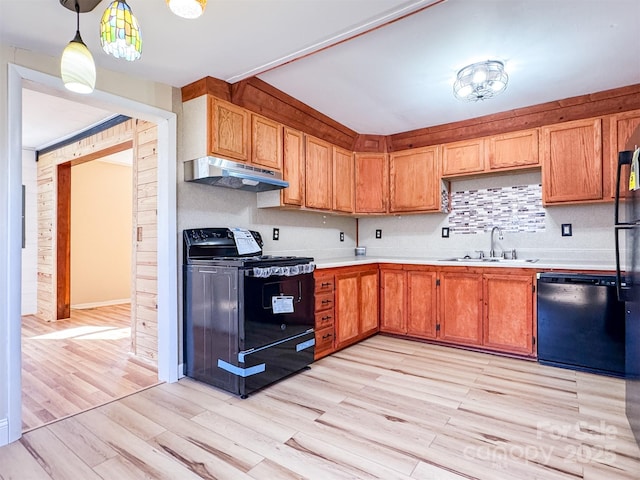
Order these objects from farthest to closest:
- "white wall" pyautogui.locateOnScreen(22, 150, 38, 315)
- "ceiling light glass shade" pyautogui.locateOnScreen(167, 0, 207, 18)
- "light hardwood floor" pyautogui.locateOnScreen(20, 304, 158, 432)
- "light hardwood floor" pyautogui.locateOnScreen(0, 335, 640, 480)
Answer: "white wall" pyautogui.locateOnScreen(22, 150, 38, 315)
"light hardwood floor" pyautogui.locateOnScreen(20, 304, 158, 432)
"light hardwood floor" pyautogui.locateOnScreen(0, 335, 640, 480)
"ceiling light glass shade" pyautogui.locateOnScreen(167, 0, 207, 18)

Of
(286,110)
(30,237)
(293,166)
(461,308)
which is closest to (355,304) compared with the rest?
(461,308)

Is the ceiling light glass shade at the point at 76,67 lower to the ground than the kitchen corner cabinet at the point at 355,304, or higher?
higher

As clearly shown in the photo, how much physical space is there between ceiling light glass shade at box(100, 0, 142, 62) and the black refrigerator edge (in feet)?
7.70

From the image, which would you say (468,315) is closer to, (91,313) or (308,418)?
(308,418)

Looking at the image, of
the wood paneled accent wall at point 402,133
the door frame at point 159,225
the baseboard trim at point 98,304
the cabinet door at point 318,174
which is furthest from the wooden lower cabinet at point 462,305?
the baseboard trim at point 98,304

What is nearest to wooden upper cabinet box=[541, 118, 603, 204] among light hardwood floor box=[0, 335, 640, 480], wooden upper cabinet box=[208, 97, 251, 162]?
light hardwood floor box=[0, 335, 640, 480]

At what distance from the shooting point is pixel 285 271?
109 inches

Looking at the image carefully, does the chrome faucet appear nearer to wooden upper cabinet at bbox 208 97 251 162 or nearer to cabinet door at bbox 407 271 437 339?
cabinet door at bbox 407 271 437 339

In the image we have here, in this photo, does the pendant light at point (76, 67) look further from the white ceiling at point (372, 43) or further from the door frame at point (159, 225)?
the door frame at point (159, 225)

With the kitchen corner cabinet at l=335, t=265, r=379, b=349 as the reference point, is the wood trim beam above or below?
above

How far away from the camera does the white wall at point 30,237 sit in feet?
16.9

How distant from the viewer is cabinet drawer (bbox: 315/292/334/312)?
3193 mm

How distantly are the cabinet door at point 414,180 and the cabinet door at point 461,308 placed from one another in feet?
3.12

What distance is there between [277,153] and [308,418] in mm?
2242
